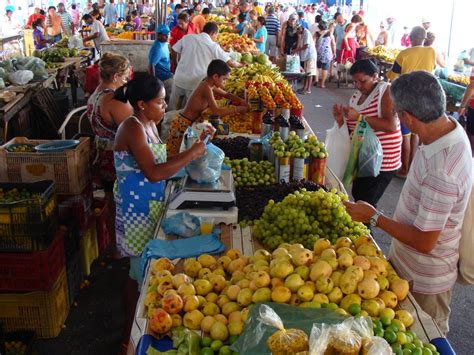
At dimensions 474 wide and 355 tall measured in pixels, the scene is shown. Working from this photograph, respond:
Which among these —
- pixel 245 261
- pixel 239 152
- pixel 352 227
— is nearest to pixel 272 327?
pixel 245 261

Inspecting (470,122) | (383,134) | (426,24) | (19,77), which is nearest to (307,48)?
(426,24)

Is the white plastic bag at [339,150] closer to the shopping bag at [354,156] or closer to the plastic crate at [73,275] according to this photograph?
the shopping bag at [354,156]

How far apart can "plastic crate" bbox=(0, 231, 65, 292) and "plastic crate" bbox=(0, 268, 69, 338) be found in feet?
0.26

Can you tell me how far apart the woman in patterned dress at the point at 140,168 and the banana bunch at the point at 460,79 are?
26.0ft

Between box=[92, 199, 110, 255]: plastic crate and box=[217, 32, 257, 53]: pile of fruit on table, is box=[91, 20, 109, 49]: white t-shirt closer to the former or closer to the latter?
box=[217, 32, 257, 53]: pile of fruit on table

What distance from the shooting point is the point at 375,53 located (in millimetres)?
13875

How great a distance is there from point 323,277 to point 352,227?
32.1 inches

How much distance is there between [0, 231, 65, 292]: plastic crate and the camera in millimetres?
3289

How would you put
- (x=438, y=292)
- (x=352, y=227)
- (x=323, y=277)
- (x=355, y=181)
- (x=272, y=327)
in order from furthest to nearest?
(x=355, y=181) → (x=352, y=227) → (x=438, y=292) → (x=323, y=277) → (x=272, y=327)

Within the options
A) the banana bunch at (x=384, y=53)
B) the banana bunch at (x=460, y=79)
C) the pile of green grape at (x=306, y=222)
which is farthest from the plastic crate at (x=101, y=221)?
the banana bunch at (x=384, y=53)

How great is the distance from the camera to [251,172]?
12.3ft

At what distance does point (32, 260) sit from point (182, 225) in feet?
3.76

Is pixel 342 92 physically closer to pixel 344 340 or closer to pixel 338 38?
pixel 338 38

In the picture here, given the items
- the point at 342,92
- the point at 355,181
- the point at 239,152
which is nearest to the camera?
the point at 239,152
